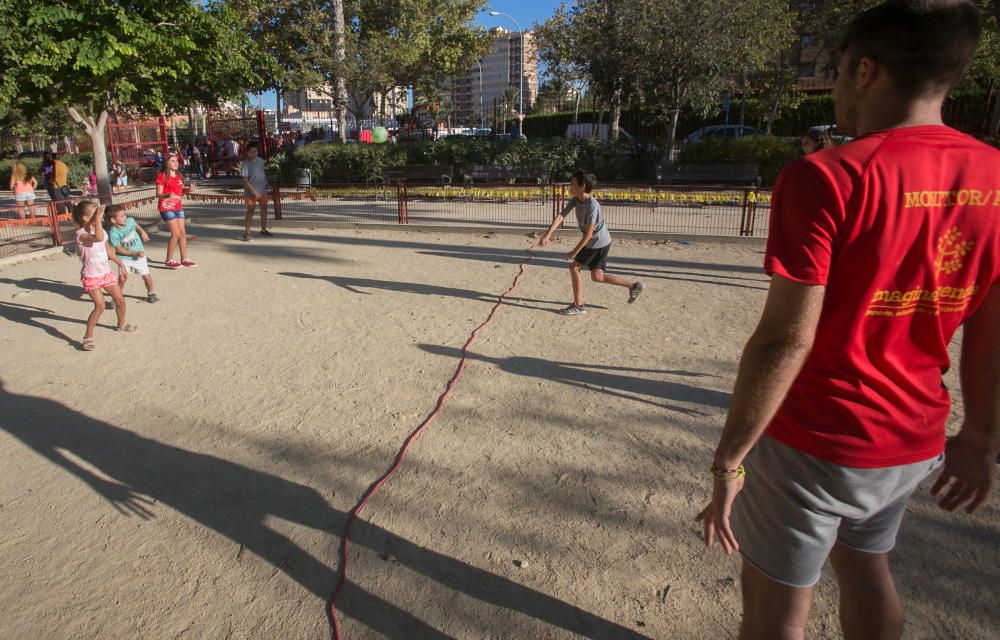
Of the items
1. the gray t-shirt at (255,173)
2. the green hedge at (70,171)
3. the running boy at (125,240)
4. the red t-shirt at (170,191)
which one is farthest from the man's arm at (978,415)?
the green hedge at (70,171)

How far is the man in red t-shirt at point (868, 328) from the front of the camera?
139cm

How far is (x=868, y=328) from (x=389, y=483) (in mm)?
2814

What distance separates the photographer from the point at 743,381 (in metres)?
1.50

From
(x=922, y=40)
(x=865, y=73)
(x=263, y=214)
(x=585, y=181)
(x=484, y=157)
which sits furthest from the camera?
(x=484, y=157)

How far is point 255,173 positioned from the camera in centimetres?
1152

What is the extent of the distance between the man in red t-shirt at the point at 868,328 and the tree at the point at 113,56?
38.7ft

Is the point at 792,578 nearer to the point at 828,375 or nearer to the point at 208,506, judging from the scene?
the point at 828,375

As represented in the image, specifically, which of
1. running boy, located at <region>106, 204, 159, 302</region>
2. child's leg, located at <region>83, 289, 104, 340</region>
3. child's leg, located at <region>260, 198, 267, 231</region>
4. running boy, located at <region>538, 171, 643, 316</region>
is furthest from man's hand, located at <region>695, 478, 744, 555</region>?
child's leg, located at <region>260, 198, 267, 231</region>

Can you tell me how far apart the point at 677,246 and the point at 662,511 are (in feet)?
27.7

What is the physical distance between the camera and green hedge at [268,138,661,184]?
2072cm

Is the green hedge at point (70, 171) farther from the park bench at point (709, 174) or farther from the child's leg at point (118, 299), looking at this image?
the child's leg at point (118, 299)

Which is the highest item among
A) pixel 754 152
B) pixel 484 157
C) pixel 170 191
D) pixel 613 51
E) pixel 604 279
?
pixel 613 51

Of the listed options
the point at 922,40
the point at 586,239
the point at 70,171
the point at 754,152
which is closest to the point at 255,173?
the point at 586,239

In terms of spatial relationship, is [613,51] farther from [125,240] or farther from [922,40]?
[922,40]
